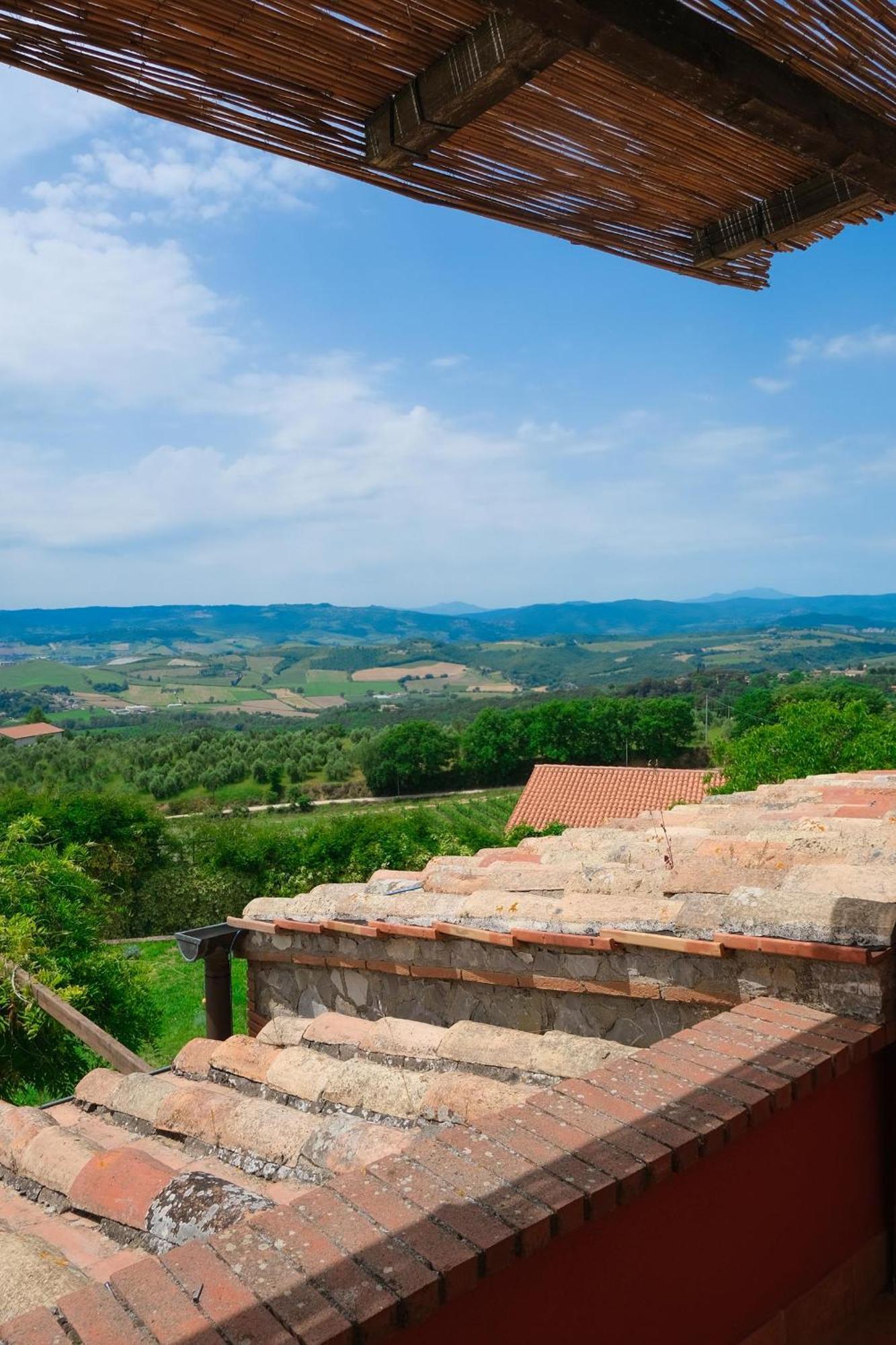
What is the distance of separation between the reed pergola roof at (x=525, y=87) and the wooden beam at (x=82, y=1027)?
3580 mm

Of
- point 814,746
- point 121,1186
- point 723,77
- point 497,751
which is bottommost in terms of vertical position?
point 497,751

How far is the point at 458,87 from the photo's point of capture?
5.55ft

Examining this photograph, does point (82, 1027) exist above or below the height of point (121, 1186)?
below

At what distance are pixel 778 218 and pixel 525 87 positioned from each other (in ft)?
3.01

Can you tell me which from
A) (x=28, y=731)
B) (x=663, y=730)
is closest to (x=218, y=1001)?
(x=663, y=730)

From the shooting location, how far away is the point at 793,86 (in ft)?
5.91

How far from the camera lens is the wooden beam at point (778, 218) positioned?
2225 mm

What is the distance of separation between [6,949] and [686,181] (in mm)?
8072

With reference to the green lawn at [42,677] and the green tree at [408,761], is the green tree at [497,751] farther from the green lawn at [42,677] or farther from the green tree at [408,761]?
the green lawn at [42,677]

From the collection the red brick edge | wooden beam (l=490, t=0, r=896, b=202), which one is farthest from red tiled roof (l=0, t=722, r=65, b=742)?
wooden beam (l=490, t=0, r=896, b=202)

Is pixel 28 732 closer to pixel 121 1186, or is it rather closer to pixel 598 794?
pixel 598 794

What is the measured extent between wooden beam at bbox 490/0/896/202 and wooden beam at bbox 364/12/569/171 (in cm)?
6

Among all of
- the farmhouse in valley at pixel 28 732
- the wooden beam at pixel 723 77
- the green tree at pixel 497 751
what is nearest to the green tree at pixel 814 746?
the wooden beam at pixel 723 77

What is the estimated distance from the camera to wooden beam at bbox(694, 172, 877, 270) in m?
2.22
